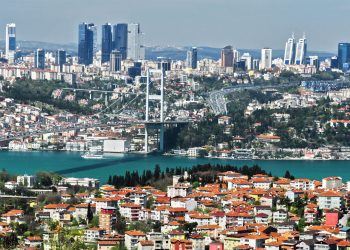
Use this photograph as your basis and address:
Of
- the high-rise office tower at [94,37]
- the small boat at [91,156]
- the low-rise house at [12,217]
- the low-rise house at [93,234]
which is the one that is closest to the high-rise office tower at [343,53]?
the high-rise office tower at [94,37]

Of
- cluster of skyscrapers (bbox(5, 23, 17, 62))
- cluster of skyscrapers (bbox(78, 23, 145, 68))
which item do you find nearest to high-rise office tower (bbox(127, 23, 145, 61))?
cluster of skyscrapers (bbox(78, 23, 145, 68))

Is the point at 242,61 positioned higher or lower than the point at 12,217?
higher

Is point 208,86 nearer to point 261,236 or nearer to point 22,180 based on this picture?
point 22,180

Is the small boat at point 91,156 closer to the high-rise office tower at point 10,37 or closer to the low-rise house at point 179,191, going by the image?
the low-rise house at point 179,191

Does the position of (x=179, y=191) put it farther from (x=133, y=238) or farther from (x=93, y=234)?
(x=133, y=238)

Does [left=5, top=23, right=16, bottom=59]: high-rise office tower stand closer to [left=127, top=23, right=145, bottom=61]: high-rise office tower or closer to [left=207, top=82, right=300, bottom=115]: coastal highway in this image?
[left=127, top=23, right=145, bottom=61]: high-rise office tower

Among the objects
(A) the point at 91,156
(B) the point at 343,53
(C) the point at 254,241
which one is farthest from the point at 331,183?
(B) the point at 343,53

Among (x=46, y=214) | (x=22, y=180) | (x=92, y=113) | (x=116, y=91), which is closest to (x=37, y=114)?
(x=92, y=113)
